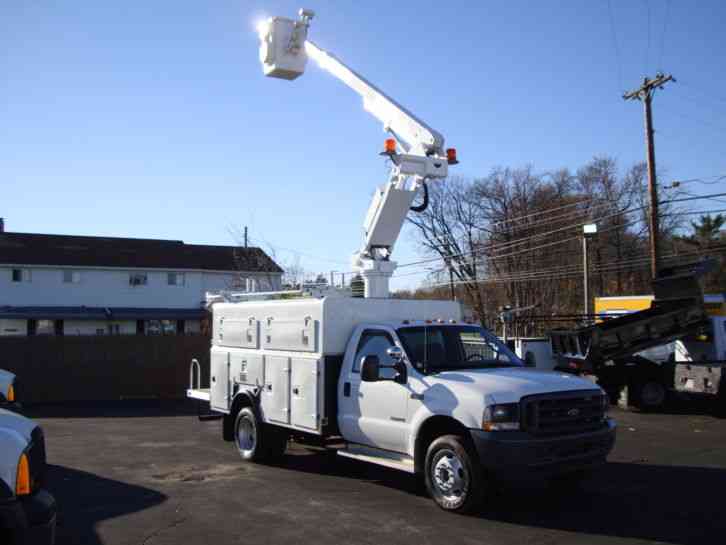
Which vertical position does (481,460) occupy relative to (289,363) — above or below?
below

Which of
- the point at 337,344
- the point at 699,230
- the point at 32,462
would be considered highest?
the point at 699,230

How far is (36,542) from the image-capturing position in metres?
4.51

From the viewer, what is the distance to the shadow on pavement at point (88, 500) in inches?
276

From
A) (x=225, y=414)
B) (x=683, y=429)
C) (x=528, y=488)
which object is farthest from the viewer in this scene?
(x=683, y=429)

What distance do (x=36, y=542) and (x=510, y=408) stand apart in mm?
4532

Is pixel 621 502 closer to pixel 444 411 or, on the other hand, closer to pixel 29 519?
pixel 444 411

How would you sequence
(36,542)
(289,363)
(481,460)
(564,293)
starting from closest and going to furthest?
(36,542) < (481,460) < (289,363) < (564,293)

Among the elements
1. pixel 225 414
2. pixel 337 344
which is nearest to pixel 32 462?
pixel 337 344

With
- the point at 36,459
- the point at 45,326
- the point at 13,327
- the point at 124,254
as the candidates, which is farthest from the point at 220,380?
the point at 124,254

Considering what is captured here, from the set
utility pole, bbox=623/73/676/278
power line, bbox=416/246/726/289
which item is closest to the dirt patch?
utility pole, bbox=623/73/676/278

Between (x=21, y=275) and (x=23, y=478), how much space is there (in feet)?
134

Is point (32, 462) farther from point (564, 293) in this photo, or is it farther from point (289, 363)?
point (564, 293)

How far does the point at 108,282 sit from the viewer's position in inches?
1718

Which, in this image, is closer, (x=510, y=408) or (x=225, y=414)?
(x=510, y=408)
